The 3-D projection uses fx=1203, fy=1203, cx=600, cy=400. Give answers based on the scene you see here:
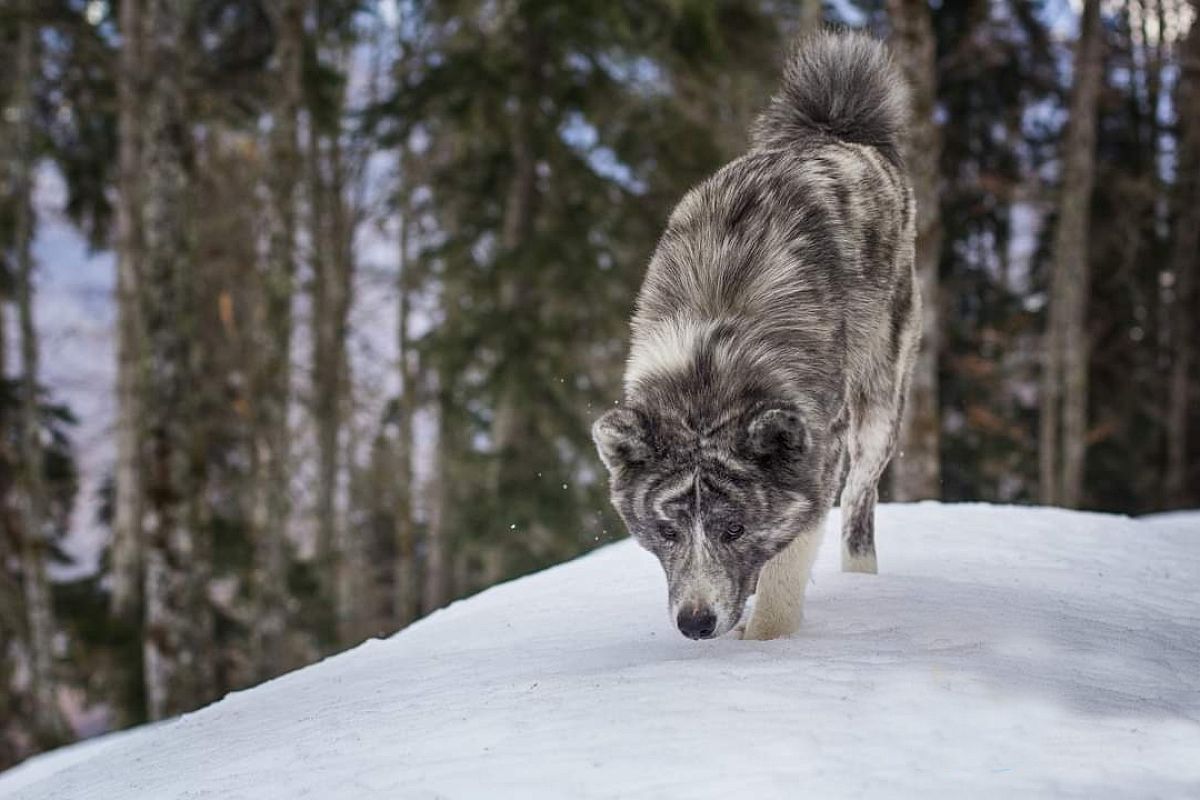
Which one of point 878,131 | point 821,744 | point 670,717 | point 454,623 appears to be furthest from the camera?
point 878,131

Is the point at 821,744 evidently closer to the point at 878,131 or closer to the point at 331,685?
the point at 331,685

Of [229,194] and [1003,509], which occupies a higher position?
[229,194]

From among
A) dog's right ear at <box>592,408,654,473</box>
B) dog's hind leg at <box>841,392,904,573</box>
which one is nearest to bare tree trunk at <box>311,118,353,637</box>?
dog's hind leg at <box>841,392,904,573</box>

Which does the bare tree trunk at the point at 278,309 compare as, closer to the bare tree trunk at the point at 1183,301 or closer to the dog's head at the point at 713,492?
the dog's head at the point at 713,492

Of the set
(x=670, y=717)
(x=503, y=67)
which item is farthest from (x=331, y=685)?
(x=503, y=67)

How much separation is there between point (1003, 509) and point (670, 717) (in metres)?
→ 5.54

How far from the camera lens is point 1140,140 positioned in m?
24.5

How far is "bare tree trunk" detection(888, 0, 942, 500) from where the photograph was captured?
1148cm

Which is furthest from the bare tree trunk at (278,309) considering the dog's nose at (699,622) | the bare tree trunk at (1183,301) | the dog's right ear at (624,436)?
the bare tree trunk at (1183,301)

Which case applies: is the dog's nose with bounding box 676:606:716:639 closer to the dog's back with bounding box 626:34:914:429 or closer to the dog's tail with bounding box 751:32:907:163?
the dog's back with bounding box 626:34:914:429

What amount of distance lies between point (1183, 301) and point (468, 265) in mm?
13557

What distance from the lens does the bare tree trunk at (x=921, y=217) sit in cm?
1148

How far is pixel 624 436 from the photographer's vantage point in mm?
4773

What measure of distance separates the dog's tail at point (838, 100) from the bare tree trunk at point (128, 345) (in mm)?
12140
